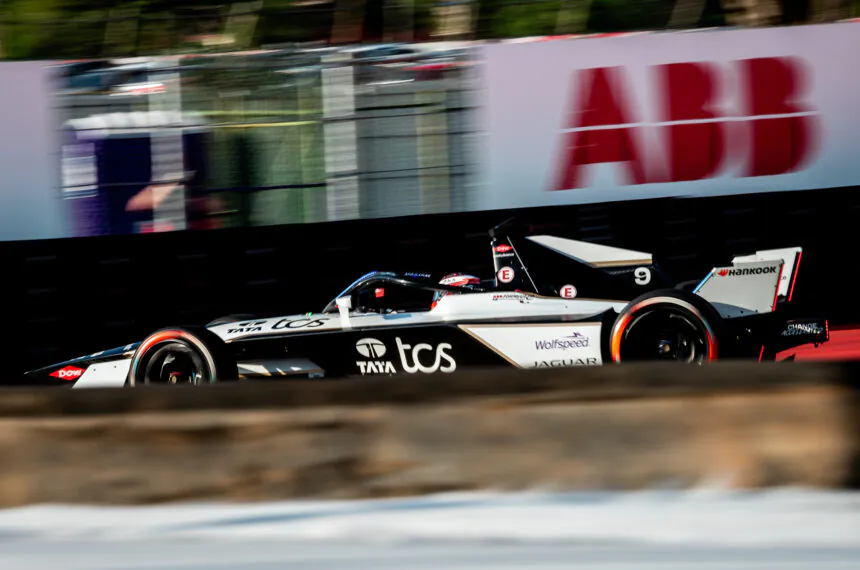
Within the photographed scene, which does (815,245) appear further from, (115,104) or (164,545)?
(164,545)

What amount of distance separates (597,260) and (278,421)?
353 cm

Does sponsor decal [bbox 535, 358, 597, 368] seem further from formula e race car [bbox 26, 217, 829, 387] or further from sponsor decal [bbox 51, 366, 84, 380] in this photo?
sponsor decal [bbox 51, 366, 84, 380]

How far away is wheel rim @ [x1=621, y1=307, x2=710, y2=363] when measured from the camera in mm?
5945

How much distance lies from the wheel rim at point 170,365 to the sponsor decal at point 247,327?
14.5 inches

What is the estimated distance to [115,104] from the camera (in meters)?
7.07

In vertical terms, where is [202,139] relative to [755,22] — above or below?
below

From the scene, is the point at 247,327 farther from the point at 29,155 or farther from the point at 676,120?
the point at 676,120

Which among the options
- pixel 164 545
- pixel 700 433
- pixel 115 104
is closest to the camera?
pixel 164 545

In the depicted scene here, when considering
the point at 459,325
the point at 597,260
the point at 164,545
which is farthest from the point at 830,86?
the point at 164,545

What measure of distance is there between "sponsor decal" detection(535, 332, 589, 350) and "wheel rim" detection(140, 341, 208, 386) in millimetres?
2143

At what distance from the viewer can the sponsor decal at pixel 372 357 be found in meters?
6.32

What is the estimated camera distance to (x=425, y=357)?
20.6ft

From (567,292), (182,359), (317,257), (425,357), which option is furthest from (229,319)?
(567,292)

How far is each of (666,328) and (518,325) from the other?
0.90 metres
